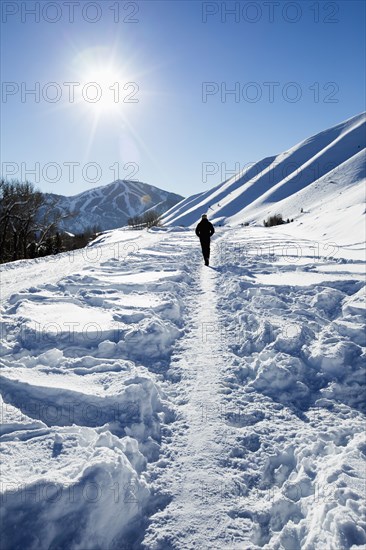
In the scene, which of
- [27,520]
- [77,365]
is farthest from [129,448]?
[77,365]

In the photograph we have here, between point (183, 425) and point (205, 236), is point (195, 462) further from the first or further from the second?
point (205, 236)

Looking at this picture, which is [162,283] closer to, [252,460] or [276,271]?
[276,271]

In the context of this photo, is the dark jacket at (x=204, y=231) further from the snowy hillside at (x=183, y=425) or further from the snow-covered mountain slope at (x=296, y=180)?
the snow-covered mountain slope at (x=296, y=180)

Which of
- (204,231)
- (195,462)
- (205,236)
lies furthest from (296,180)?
(195,462)

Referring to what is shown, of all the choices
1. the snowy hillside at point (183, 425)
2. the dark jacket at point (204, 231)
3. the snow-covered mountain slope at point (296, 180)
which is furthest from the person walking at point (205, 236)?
the snow-covered mountain slope at point (296, 180)

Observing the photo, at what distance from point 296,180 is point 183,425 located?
111164 mm

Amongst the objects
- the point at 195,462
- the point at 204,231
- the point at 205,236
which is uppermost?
the point at 204,231

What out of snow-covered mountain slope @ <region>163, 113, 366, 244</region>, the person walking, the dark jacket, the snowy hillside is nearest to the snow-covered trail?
the snowy hillside

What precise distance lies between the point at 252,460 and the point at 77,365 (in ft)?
8.01

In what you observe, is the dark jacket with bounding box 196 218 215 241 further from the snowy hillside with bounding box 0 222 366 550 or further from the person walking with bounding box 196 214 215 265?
the snowy hillside with bounding box 0 222 366 550

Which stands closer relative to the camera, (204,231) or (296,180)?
(204,231)

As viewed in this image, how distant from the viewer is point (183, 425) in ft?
10.6

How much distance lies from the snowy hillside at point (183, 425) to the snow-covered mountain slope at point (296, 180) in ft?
188

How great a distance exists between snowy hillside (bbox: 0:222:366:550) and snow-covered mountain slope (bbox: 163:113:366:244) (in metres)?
57.4
